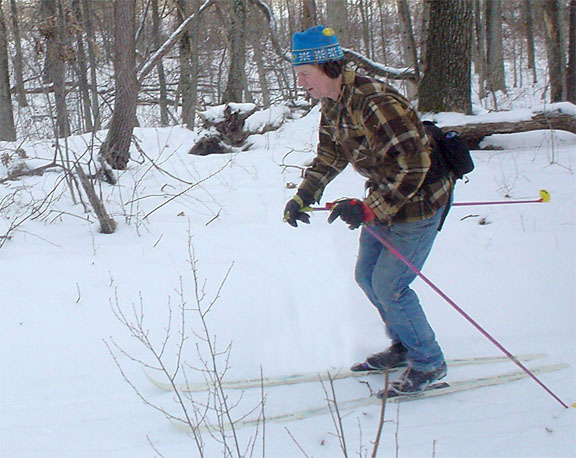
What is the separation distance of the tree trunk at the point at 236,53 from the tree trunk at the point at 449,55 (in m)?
4.55

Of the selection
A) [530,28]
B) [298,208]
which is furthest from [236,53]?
[530,28]

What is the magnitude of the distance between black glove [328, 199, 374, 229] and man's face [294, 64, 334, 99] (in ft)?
1.65

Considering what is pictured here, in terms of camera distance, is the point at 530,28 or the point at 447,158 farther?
the point at 530,28

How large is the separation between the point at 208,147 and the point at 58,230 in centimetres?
362

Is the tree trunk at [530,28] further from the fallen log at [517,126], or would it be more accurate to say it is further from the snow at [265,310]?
the snow at [265,310]

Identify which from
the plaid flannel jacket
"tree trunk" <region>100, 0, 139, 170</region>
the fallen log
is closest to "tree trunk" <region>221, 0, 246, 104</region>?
"tree trunk" <region>100, 0, 139, 170</region>

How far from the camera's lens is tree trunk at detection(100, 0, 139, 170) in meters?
6.13

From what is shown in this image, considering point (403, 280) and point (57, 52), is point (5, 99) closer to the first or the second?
point (57, 52)

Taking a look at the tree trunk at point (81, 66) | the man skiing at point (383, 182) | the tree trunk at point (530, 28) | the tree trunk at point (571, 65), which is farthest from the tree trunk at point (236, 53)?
the tree trunk at point (530, 28)

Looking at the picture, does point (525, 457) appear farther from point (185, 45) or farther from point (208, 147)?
point (185, 45)

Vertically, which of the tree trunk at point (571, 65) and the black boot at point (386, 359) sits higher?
the tree trunk at point (571, 65)

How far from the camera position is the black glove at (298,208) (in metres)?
2.93

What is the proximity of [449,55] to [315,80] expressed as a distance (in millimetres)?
5403

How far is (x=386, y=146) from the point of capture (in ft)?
7.98
